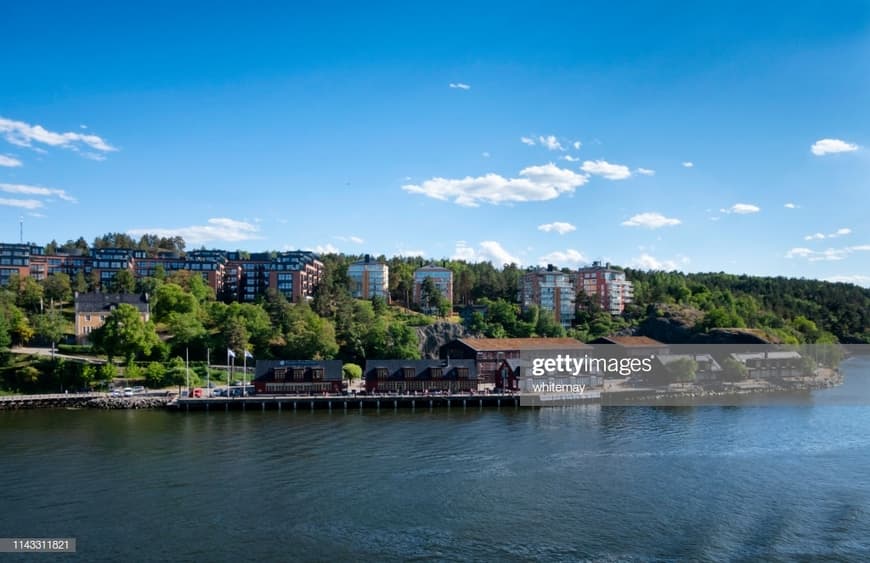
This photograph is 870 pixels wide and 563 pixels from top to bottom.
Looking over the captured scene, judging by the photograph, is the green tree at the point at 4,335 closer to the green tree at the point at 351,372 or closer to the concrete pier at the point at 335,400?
the concrete pier at the point at 335,400

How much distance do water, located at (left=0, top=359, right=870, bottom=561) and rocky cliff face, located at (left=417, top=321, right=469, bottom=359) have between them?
122ft

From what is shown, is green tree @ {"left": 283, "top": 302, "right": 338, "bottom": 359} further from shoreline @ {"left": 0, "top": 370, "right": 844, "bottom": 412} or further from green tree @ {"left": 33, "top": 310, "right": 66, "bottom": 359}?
green tree @ {"left": 33, "top": 310, "right": 66, "bottom": 359}

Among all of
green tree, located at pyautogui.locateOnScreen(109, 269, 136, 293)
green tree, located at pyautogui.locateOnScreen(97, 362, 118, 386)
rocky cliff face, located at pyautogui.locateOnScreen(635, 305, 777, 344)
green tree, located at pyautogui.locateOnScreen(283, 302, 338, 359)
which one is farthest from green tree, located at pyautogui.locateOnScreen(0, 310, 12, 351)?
rocky cliff face, located at pyautogui.locateOnScreen(635, 305, 777, 344)

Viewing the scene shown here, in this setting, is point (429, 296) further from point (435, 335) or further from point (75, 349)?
point (75, 349)

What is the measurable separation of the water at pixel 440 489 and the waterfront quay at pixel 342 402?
23.2ft

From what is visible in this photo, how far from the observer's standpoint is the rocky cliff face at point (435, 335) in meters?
86.6

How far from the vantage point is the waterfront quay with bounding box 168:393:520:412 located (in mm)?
56125

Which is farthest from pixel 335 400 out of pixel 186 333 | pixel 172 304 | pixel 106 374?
pixel 172 304

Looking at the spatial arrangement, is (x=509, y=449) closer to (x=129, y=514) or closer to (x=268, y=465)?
(x=268, y=465)

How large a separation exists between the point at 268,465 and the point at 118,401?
2714 centimetres

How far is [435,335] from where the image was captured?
88562 mm

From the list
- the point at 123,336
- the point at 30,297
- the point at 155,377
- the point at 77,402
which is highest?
the point at 30,297

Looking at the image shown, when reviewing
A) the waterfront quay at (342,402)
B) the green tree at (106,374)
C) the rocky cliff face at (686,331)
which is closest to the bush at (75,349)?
the green tree at (106,374)

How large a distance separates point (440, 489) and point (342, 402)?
1081 inches
